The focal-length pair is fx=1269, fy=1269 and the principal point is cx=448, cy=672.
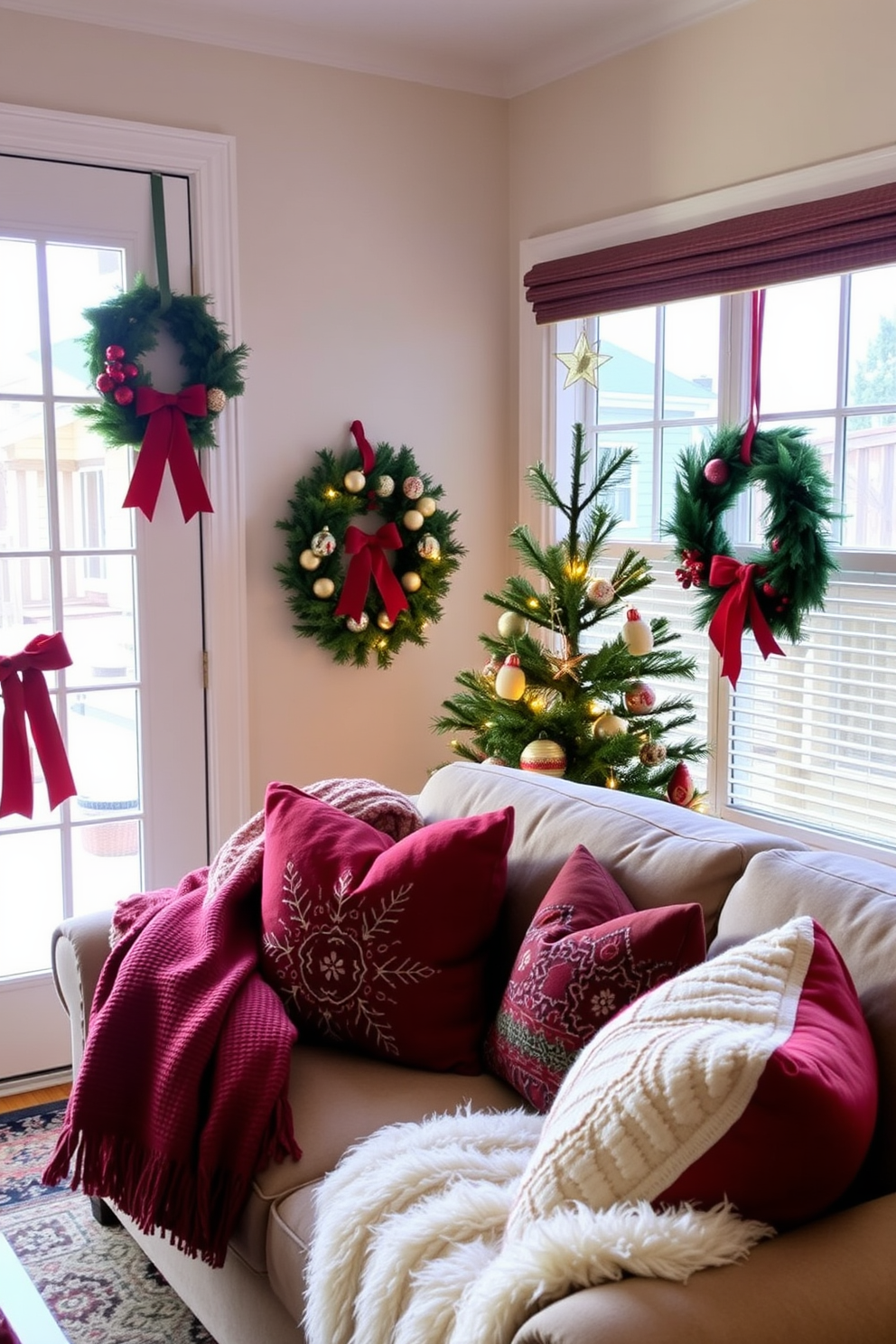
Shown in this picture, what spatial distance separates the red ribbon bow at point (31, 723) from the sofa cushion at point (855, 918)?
179 cm

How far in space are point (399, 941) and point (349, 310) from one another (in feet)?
6.79

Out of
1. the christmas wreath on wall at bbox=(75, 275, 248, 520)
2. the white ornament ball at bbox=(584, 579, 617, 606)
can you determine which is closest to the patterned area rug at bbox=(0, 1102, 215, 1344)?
the christmas wreath on wall at bbox=(75, 275, 248, 520)

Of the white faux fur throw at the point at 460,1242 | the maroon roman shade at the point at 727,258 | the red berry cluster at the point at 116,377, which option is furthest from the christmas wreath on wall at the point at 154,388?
the white faux fur throw at the point at 460,1242

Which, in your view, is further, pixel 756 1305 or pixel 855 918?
pixel 855 918

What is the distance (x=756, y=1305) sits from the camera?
3.64 ft

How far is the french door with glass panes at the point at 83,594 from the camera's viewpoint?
3.01 meters

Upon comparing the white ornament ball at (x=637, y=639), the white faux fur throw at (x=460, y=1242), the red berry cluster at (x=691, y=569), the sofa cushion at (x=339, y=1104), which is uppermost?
the red berry cluster at (x=691, y=569)

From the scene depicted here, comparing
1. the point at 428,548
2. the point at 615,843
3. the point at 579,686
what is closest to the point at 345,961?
the point at 615,843

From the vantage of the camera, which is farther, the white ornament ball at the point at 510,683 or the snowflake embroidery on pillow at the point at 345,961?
the white ornament ball at the point at 510,683

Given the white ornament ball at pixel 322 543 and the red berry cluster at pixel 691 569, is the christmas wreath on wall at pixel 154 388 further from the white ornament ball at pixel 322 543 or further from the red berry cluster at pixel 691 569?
the red berry cluster at pixel 691 569

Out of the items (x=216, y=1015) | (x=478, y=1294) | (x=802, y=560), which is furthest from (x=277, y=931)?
(x=802, y=560)

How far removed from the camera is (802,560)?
9.17 feet

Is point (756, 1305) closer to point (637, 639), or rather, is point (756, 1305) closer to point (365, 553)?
Answer: point (637, 639)

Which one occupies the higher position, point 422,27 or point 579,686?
point 422,27
